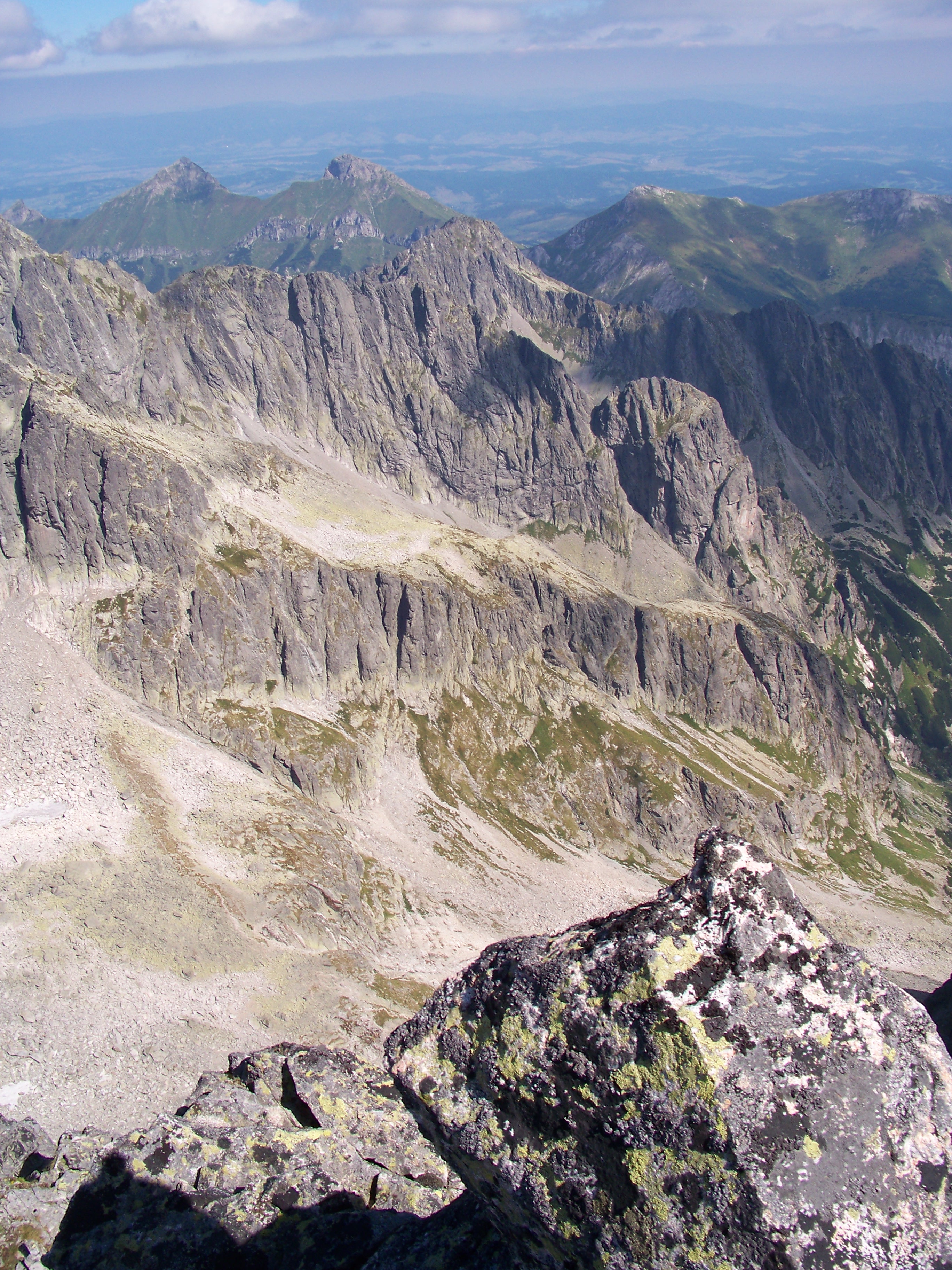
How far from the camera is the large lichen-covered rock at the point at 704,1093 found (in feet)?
34.3

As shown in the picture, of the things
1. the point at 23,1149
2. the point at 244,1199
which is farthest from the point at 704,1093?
the point at 23,1149

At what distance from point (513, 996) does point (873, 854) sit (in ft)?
656

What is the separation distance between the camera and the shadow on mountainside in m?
16.2

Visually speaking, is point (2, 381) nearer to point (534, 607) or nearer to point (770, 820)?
point (534, 607)

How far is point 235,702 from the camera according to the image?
134 meters

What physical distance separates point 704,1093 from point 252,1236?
16887 mm

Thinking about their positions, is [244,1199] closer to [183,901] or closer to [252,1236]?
[252,1236]

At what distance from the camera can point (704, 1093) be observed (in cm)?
1124

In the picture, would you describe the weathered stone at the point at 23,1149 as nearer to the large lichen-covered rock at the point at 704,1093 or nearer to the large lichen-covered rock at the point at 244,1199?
the large lichen-covered rock at the point at 244,1199

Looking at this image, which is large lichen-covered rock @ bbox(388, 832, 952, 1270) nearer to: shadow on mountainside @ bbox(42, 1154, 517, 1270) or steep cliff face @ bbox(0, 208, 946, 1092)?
shadow on mountainside @ bbox(42, 1154, 517, 1270)

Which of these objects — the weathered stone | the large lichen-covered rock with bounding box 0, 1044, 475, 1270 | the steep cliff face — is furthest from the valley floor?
the large lichen-covered rock with bounding box 0, 1044, 475, 1270

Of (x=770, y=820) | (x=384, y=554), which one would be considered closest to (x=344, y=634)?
(x=384, y=554)

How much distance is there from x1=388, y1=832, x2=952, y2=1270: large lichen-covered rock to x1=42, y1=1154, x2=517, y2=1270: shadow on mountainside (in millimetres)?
3791

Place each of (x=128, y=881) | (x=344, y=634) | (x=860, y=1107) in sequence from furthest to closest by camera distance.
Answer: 1. (x=344, y=634)
2. (x=128, y=881)
3. (x=860, y=1107)
